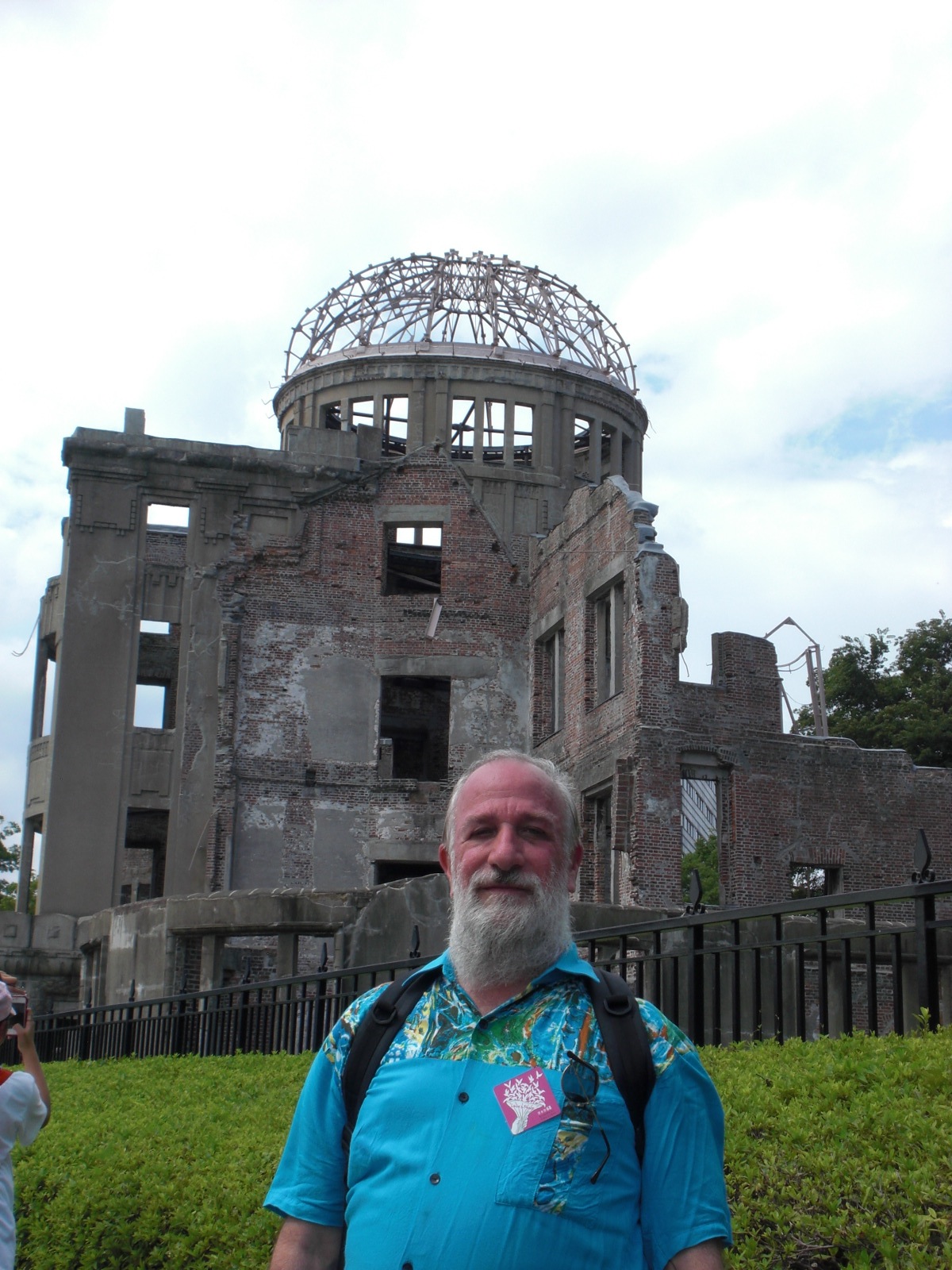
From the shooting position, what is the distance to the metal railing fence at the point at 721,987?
681 cm

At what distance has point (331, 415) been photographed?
3672cm

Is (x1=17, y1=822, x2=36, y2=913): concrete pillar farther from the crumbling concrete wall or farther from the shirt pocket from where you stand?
the shirt pocket

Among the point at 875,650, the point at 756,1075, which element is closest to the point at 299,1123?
the point at 756,1075

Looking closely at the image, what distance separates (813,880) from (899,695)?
7225 mm

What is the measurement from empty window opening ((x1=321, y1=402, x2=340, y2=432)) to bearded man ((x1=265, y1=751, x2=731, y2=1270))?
33230 mm

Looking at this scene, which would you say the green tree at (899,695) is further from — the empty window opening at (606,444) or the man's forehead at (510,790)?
the man's forehead at (510,790)

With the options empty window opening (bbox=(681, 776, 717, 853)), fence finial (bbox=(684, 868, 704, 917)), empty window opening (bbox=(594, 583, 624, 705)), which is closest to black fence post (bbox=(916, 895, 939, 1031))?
fence finial (bbox=(684, 868, 704, 917))

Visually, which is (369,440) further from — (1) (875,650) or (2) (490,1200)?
(2) (490,1200)

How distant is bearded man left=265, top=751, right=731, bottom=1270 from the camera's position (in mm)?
2979

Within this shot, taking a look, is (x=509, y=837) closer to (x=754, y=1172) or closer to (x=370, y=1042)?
(x=370, y=1042)

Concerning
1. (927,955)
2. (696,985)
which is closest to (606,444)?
(696,985)

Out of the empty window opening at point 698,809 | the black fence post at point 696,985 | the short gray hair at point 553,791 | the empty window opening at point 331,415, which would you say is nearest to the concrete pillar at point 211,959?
the black fence post at point 696,985

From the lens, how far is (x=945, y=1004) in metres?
13.4

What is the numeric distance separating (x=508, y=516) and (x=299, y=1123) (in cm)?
3105
